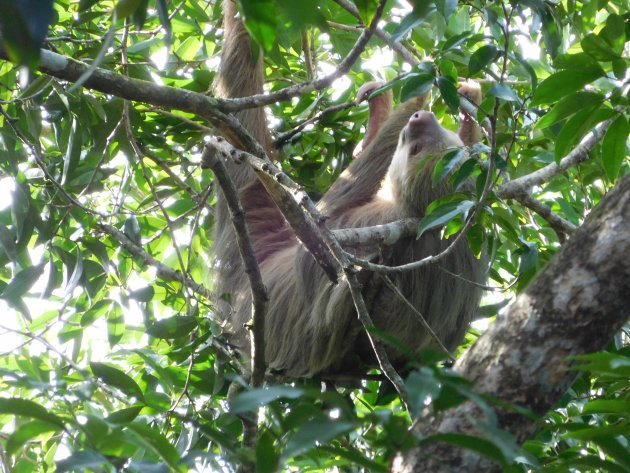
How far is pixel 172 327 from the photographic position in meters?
4.16

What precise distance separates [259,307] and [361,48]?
1.31 metres

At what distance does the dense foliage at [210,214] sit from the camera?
1.81 metres

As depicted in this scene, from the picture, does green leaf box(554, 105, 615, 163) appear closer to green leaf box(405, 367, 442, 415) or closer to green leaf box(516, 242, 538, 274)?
green leaf box(516, 242, 538, 274)

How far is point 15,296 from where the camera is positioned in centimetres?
435

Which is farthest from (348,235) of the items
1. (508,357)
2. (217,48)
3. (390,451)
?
(217,48)

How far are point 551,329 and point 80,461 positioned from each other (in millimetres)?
1302

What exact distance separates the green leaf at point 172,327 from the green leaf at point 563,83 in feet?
7.19

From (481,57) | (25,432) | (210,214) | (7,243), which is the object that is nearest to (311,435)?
(25,432)

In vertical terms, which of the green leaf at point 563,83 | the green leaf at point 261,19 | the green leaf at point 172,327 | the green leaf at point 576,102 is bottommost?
the green leaf at point 172,327

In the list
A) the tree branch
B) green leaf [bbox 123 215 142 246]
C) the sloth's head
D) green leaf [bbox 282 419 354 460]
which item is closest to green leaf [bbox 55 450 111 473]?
green leaf [bbox 282 419 354 460]

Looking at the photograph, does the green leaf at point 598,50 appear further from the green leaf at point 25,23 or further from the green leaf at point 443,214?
the green leaf at point 25,23

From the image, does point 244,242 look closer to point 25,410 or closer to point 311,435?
point 25,410

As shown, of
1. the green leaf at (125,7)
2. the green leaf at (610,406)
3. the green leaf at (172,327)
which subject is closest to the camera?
the green leaf at (125,7)

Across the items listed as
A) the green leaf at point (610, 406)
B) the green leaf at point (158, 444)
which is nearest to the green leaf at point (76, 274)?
the green leaf at point (158, 444)
